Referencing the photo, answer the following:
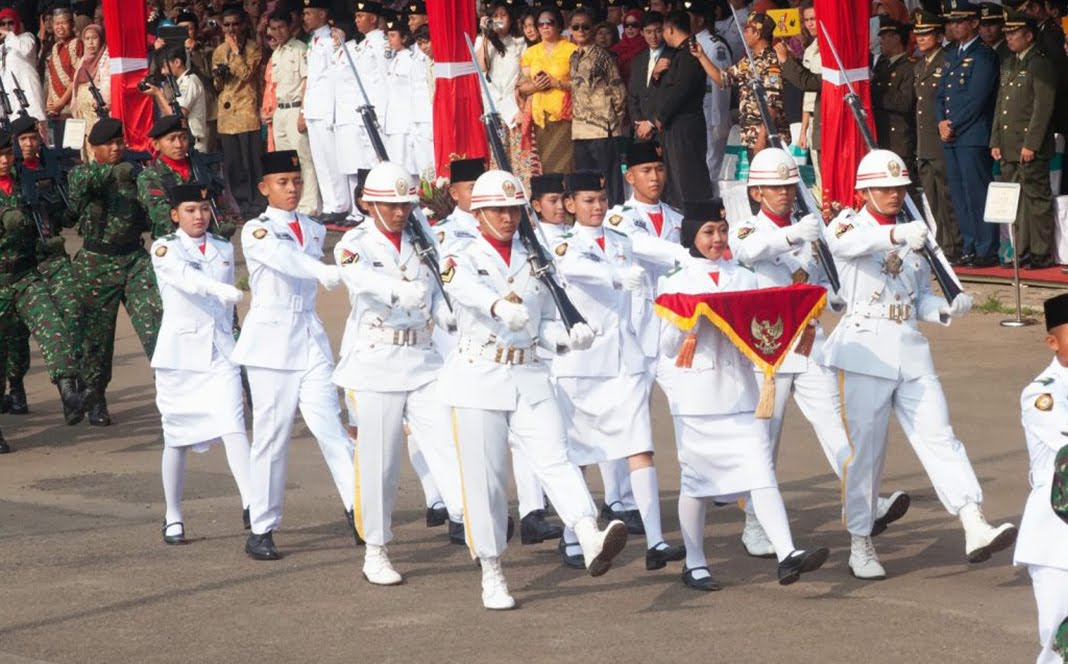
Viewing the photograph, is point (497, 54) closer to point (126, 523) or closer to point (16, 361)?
point (16, 361)

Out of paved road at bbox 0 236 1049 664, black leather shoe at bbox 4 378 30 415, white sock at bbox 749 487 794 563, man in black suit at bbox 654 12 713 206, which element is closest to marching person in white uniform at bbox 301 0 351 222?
man in black suit at bbox 654 12 713 206

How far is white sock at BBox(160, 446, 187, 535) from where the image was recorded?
1046cm

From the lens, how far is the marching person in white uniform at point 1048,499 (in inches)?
268

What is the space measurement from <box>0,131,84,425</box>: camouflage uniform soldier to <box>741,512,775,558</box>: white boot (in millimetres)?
5342

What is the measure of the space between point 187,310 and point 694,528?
3.22 meters

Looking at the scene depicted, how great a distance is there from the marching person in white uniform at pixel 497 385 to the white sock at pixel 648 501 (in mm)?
733

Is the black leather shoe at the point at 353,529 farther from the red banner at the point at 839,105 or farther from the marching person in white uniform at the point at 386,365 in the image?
the red banner at the point at 839,105

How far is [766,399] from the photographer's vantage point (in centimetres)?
909

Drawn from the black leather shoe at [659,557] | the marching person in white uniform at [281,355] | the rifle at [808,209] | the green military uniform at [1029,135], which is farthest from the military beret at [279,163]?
the green military uniform at [1029,135]

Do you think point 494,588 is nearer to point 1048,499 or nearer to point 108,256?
point 1048,499

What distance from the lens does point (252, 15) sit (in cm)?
2242

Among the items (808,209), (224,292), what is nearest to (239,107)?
(224,292)

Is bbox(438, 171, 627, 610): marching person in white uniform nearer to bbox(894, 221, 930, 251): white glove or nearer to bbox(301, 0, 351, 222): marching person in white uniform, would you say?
bbox(894, 221, 930, 251): white glove

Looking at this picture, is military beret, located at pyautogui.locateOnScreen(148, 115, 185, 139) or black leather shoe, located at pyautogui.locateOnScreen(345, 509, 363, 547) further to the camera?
military beret, located at pyautogui.locateOnScreen(148, 115, 185, 139)
